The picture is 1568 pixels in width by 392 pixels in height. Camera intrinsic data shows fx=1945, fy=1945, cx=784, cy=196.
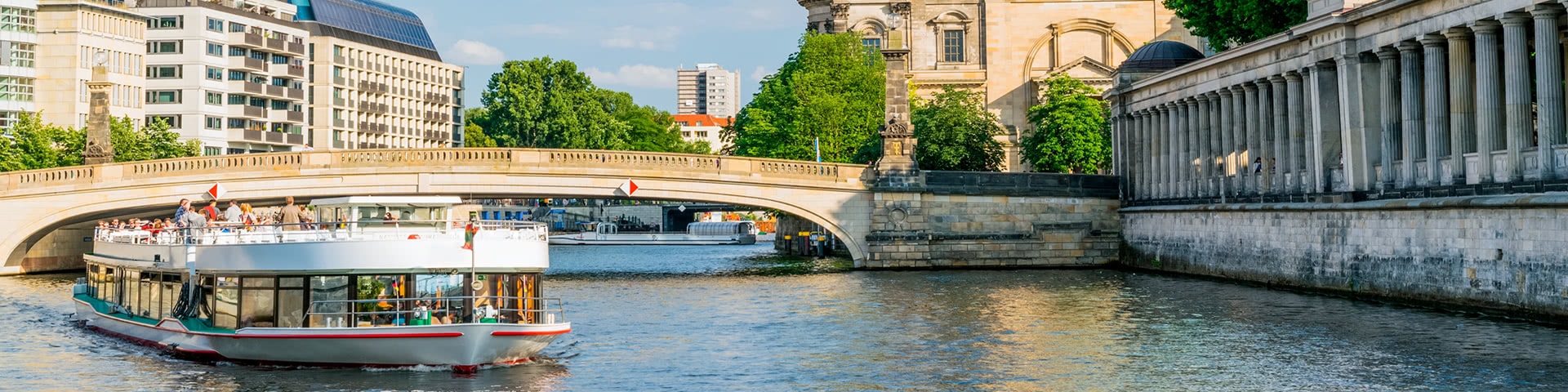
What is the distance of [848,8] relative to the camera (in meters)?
95.3

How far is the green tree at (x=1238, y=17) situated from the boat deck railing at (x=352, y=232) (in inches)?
1191

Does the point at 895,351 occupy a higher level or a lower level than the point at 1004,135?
lower

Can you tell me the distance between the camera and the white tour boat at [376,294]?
28391 mm

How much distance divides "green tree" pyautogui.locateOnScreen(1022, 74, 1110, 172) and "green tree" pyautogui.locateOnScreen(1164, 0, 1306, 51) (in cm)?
1654

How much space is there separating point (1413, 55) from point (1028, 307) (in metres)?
9.70

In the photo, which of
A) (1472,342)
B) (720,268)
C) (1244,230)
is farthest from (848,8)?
(1472,342)

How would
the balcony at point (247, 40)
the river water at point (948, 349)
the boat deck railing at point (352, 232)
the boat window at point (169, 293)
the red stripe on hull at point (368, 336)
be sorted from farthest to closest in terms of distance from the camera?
the balcony at point (247, 40), the boat window at point (169, 293), the boat deck railing at point (352, 232), the red stripe on hull at point (368, 336), the river water at point (948, 349)

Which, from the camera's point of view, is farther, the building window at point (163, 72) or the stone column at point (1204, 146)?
the building window at point (163, 72)

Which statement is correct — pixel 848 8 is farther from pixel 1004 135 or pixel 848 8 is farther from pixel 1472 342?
pixel 1472 342

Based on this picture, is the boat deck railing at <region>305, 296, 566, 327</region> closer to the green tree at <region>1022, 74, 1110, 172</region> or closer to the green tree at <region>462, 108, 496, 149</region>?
the green tree at <region>1022, 74, 1110, 172</region>

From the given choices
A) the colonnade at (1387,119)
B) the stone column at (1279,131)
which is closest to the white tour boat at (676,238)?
the colonnade at (1387,119)

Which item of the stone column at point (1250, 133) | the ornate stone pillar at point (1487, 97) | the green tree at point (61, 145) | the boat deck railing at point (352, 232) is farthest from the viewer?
the green tree at point (61, 145)

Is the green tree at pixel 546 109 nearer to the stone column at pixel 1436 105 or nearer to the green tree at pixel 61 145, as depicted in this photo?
the green tree at pixel 61 145

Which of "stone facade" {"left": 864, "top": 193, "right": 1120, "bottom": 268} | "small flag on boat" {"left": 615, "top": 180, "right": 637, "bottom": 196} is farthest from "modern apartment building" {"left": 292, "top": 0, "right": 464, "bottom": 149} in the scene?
"stone facade" {"left": 864, "top": 193, "right": 1120, "bottom": 268}
